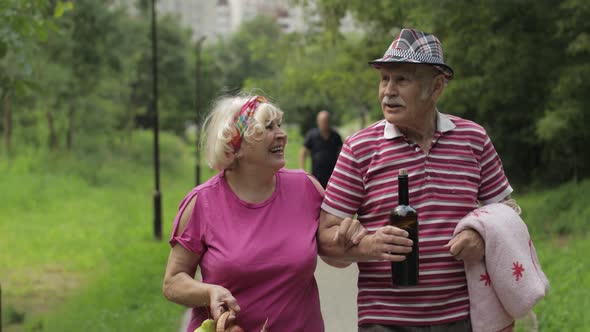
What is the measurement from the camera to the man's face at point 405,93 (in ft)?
10.9

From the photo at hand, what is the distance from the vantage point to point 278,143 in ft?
11.3

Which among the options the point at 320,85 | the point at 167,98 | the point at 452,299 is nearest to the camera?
the point at 452,299

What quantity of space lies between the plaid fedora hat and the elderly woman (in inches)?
20.5

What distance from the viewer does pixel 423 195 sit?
3316mm

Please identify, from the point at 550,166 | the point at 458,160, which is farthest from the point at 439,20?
the point at 550,166

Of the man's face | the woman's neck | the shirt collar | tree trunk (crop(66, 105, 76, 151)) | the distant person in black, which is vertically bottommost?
tree trunk (crop(66, 105, 76, 151))

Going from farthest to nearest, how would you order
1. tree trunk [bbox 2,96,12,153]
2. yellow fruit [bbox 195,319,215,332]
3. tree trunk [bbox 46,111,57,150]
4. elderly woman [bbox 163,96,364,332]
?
tree trunk [bbox 46,111,57,150] < tree trunk [bbox 2,96,12,153] < elderly woman [bbox 163,96,364,332] < yellow fruit [bbox 195,319,215,332]

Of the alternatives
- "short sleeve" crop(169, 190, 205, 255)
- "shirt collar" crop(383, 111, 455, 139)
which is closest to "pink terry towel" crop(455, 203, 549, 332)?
"shirt collar" crop(383, 111, 455, 139)

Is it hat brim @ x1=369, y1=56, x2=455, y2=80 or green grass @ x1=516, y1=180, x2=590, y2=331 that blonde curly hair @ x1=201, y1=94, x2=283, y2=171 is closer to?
hat brim @ x1=369, y1=56, x2=455, y2=80

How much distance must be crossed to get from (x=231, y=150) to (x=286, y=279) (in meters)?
0.56

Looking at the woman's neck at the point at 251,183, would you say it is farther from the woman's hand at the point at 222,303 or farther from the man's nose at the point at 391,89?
the man's nose at the point at 391,89

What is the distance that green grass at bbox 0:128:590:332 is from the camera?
927cm

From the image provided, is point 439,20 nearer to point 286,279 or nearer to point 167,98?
point 286,279

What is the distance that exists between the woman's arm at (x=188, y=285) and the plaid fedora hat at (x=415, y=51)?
3.22 ft
